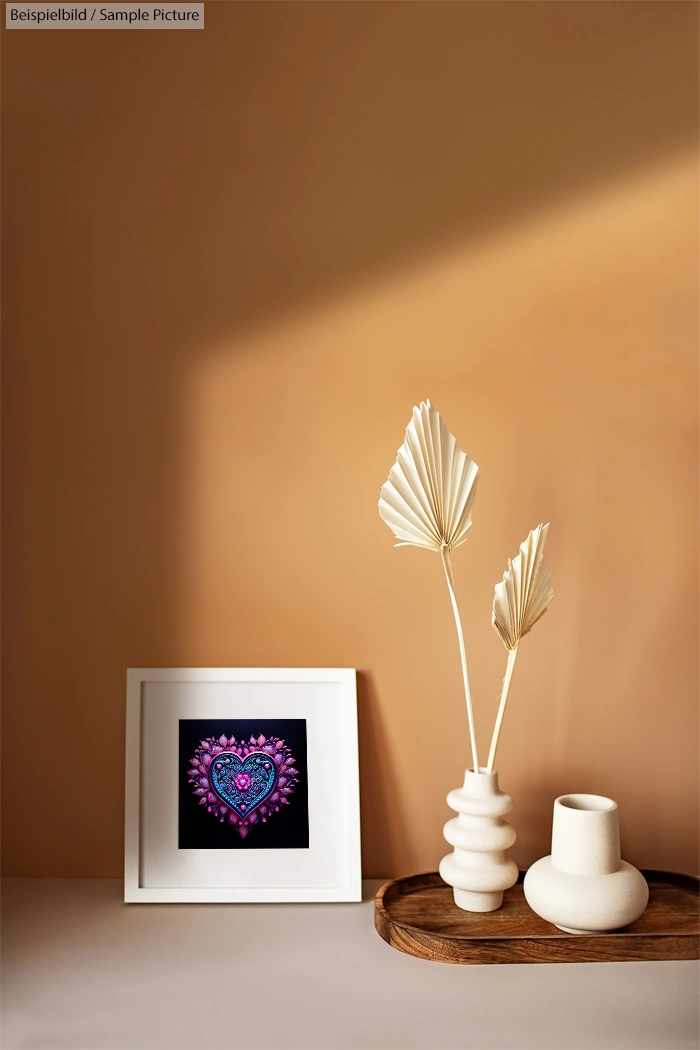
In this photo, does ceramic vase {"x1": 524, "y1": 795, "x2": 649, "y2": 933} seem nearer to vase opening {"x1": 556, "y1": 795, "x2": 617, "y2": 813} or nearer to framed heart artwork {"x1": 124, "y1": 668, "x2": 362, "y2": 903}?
vase opening {"x1": 556, "y1": 795, "x2": 617, "y2": 813}

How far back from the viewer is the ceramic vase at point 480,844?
3.26 feet

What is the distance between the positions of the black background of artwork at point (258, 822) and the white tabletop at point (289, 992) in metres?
0.09

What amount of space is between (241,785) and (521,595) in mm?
466

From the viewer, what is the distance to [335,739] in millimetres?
1126

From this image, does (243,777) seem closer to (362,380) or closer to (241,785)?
(241,785)

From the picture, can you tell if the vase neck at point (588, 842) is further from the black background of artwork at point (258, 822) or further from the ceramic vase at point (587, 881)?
the black background of artwork at point (258, 822)

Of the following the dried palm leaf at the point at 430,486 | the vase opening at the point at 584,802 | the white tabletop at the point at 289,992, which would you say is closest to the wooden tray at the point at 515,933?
the white tabletop at the point at 289,992

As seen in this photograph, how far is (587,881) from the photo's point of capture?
37.3 inches

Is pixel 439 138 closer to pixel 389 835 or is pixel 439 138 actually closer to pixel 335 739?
pixel 335 739

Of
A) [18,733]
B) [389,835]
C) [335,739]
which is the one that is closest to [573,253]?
[335,739]

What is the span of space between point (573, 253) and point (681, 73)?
29 centimetres

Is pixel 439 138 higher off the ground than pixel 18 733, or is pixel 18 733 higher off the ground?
pixel 439 138

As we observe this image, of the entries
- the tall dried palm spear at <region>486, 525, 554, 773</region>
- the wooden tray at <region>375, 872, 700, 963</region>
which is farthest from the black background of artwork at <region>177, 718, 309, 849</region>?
the tall dried palm spear at <region>486, 525, 554, 773</region>

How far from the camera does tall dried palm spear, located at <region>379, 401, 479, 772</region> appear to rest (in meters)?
1.00
